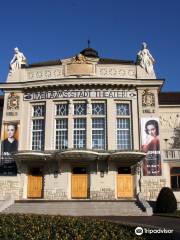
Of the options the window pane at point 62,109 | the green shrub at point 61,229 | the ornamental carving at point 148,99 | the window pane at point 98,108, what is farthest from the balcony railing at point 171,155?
the green shrub at point 61,229

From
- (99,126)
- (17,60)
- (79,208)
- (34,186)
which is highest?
(17,60)

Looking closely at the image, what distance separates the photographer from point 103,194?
30.2 metres

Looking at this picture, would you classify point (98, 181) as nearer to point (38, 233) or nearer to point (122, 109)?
point (122, 109)

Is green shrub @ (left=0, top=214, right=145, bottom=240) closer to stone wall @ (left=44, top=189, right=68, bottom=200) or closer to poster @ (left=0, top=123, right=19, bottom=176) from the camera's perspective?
stone wall @ (left=44, top=189, right=68, bottom=200)

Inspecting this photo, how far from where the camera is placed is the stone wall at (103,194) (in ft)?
98.9

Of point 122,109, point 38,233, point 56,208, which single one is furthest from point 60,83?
point 38,233

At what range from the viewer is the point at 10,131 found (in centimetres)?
3241

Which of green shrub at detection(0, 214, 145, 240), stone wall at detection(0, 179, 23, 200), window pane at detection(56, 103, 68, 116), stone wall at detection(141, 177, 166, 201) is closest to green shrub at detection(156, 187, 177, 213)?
stone wall at detection(141, 177, 166, 201)

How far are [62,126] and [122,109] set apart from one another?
5.15 m

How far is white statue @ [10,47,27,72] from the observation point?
34.4 m

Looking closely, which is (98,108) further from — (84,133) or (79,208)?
(79,208)

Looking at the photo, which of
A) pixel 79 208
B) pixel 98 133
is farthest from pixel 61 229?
pixel 98 133

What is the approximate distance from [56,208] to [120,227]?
14304 millimetres

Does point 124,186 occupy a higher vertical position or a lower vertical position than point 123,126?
lower
